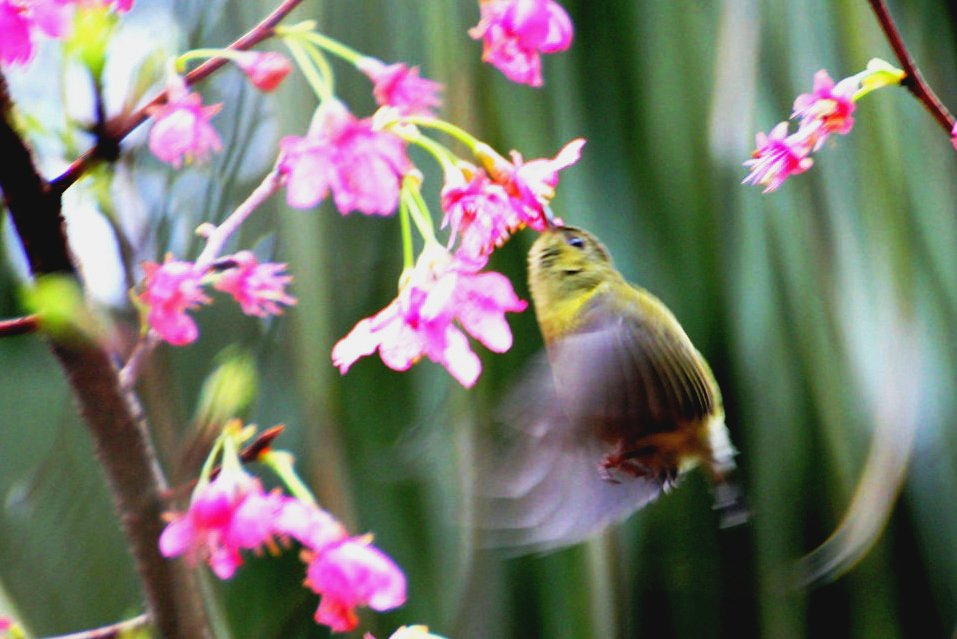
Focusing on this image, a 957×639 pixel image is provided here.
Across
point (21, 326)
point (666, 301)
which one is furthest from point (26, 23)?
point (666, 301)

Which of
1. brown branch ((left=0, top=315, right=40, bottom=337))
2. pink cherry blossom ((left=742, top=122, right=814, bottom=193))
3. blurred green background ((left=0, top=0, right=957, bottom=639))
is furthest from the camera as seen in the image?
blurred green background ((left=0, top=0, right=957, bottom=639))

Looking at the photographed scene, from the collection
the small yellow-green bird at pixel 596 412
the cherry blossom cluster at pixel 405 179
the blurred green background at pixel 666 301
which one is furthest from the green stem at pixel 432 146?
the blurred green background at pixel 666 301

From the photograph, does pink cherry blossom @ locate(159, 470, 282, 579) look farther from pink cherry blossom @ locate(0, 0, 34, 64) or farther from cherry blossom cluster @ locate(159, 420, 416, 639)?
pink cherry blossom @ locate(0, 0, 34, 64)

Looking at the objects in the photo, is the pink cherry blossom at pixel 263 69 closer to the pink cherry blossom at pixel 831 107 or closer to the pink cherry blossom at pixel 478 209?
the pink cherry blossom at pixel 478 209

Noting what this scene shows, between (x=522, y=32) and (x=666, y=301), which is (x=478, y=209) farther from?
(x=666, y=301)

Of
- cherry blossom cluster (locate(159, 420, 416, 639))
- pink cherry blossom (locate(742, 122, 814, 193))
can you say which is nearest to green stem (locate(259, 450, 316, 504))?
cherry blossom cluster (locate(159, 420, 416, 639))

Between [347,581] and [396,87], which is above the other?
[396,87]
